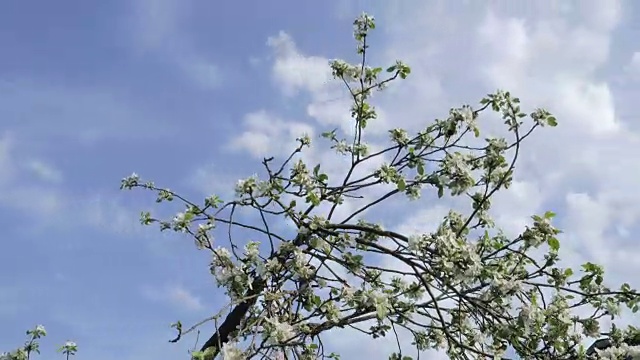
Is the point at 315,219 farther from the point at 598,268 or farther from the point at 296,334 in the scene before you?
the point at 598,268

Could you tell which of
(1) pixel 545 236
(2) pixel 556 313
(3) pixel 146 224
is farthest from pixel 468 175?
(3) pixel 146 224

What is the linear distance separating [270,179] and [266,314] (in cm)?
70

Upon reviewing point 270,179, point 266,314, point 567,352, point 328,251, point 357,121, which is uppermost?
point 357,121

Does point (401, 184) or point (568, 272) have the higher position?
point (401, 184)

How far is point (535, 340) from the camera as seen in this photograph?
406cm

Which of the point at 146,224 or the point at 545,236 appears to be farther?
the point at 146,224

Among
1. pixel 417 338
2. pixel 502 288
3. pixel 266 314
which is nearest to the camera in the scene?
pixel 502 288

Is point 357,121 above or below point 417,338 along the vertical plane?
above

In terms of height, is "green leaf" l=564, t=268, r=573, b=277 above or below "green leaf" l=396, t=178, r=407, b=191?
below

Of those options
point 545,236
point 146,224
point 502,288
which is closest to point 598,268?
point 545,236

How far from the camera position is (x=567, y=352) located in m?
4.08

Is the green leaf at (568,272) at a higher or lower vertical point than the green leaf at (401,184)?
lower

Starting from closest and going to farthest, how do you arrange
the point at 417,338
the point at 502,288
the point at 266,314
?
1. the point at 502,288
2. the point at 266,314
3. the point at 417,338

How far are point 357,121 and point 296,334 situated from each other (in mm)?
1476
